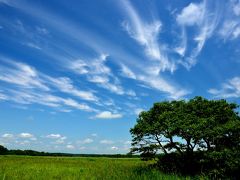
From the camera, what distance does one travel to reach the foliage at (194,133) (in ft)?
65.2

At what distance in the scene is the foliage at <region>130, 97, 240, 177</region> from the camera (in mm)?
19859

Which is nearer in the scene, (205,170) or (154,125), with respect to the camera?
(205,170)

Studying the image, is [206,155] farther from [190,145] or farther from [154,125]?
[154,125]

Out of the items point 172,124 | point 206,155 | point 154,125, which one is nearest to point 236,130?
point 206,155

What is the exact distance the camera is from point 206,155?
65.7 feet

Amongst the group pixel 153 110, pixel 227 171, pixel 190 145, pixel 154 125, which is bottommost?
pixel 227 171

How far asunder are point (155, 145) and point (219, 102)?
5.64m

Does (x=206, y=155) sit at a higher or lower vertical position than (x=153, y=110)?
lower

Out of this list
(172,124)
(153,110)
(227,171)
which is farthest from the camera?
(153,110)

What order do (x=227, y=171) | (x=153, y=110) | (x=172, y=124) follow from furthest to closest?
(x=153, y=110) → (x=172, y=124) → (x=227, y=171)

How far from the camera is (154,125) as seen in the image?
22234 mm

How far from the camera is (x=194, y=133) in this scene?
793 inches

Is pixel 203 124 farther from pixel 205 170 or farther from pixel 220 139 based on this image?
pixel 205 170

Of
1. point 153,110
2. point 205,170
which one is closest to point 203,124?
point 205,170
